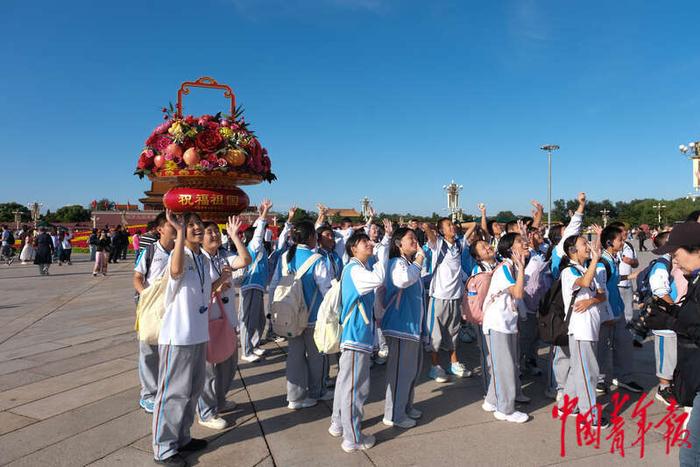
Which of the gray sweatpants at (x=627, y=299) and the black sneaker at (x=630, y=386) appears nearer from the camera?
the black sneaker at (x=630, y=386)

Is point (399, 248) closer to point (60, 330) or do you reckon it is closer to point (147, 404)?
point (147, 404)

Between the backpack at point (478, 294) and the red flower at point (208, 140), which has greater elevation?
the red flower at point (208, 140)

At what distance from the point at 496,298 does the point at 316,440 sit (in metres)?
Answer: 1.97

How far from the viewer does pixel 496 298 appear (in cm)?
403

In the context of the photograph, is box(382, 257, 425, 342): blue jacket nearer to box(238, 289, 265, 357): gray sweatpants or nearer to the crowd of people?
the crowd of people

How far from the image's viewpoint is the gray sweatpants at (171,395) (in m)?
3.13

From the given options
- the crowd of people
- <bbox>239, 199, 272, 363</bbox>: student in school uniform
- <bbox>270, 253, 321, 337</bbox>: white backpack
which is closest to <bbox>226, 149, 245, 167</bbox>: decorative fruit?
the crowd of people

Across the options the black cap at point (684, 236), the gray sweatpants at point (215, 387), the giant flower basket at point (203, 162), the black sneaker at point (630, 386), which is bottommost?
the black sneaker at point (630, 386)

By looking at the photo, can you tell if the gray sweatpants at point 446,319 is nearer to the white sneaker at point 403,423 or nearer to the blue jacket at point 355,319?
the white sneaker at point 403,423

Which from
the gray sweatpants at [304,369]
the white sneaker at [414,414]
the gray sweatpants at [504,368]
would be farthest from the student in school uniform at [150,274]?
the gray sweatpants at [504,368]

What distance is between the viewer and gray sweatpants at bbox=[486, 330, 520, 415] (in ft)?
13.0

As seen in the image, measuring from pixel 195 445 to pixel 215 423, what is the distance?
15.2 inches

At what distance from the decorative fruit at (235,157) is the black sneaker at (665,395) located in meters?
5.10

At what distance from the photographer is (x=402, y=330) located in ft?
12.3
